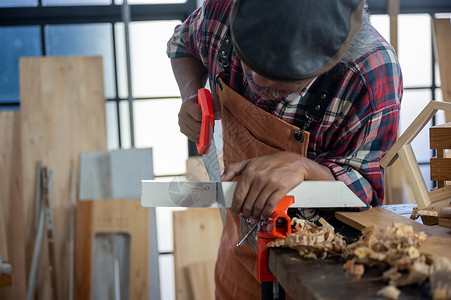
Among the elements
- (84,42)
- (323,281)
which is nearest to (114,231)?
(84,42)

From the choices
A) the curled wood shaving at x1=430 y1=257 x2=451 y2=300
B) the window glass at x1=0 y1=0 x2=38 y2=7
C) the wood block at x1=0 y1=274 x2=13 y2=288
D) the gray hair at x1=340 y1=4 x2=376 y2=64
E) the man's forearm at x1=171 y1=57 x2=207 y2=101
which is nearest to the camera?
the curled wood shaving at x1=430 y1=257 x2=451 y2=300

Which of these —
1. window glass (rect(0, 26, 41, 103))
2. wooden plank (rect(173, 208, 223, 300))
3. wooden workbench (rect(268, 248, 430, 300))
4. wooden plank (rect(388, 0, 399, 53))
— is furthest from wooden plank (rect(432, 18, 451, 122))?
window glass (rect(0, 26, 41, 103))

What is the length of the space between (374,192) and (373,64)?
345 mm

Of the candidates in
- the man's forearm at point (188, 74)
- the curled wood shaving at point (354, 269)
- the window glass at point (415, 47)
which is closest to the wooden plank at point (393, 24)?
the window glass at point (415, 47)

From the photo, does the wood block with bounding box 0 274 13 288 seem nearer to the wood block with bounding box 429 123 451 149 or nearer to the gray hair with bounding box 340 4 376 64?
the gray hair with bounding box 340 4 376 64

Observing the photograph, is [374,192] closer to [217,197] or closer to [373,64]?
[373,64]

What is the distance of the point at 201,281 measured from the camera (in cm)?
274

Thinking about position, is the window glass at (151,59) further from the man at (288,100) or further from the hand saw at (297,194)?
the hand saw at (297,194)

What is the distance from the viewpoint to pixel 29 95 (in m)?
2.78

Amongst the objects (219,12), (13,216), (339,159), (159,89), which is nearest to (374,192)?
(339,159)

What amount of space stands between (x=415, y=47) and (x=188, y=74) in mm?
2115

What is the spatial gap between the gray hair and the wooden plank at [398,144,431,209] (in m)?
0.26

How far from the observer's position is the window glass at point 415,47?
3.13 m

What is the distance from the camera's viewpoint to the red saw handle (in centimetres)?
136
